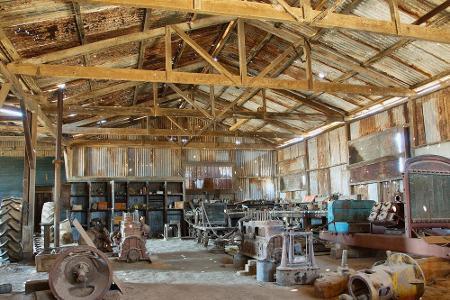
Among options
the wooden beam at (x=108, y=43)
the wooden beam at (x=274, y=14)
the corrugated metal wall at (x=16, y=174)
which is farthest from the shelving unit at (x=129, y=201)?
the wooden beam at (x=274, y=14)

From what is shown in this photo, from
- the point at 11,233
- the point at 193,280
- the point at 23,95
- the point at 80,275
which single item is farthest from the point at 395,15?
the point at 11,233

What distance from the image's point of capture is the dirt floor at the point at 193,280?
617cm

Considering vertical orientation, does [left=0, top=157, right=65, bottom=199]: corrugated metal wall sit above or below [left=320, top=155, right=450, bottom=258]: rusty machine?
above

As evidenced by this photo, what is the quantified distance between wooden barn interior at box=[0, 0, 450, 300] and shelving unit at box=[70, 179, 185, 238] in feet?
0.23

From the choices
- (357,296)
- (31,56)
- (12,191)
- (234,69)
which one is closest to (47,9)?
(31,56)

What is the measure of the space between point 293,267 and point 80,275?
345 centimetres

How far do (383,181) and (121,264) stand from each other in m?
8.35

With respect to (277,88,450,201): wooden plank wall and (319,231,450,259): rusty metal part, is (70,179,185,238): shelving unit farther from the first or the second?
(319,231,450,259): rusty metal part

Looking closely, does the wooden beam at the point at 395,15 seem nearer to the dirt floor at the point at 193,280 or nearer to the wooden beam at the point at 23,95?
the dirt floor at the point at 193,280

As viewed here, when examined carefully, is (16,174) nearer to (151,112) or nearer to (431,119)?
(151,112)

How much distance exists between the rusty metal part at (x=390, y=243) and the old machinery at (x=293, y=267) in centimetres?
194

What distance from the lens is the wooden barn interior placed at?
6.40m

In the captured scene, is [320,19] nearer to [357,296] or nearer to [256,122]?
[357,296]

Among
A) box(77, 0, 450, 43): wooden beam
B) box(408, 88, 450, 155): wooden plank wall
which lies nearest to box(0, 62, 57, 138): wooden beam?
box(77, 0, 450, 43): wooden beam
